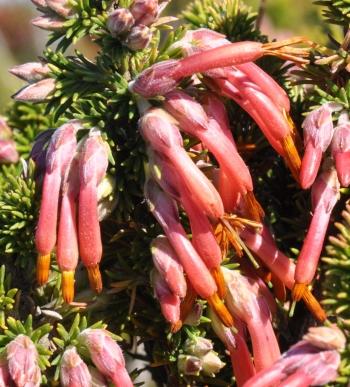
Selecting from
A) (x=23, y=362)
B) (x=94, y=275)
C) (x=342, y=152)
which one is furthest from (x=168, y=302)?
(x=342, y=152)

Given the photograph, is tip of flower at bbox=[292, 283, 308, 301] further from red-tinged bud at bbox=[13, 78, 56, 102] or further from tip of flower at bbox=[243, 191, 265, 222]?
red-tinged bud at bbox=[13, 78, 56, 102]

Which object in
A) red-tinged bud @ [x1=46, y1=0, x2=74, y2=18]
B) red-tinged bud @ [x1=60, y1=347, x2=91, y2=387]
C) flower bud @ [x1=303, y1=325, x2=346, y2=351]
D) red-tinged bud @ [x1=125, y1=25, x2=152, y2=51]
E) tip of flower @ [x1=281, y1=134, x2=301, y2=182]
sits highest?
red-tinged bud @ [x1=46, y1=0, x2=74, y2=18]

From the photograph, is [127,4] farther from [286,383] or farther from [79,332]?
[286,383]

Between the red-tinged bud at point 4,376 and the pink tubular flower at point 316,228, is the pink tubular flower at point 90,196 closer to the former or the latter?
the red-tinged bud at point 4,376

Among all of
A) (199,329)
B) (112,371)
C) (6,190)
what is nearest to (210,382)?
(199,329)

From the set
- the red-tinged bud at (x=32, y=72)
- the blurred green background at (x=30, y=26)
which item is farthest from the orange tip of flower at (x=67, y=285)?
the blurred green background at (x=30, y=26)

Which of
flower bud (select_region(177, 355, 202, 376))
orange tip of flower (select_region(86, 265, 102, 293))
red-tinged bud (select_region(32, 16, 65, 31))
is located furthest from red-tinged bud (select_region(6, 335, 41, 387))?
red-tinged bud (select_region(32, 16, 65, 31))
